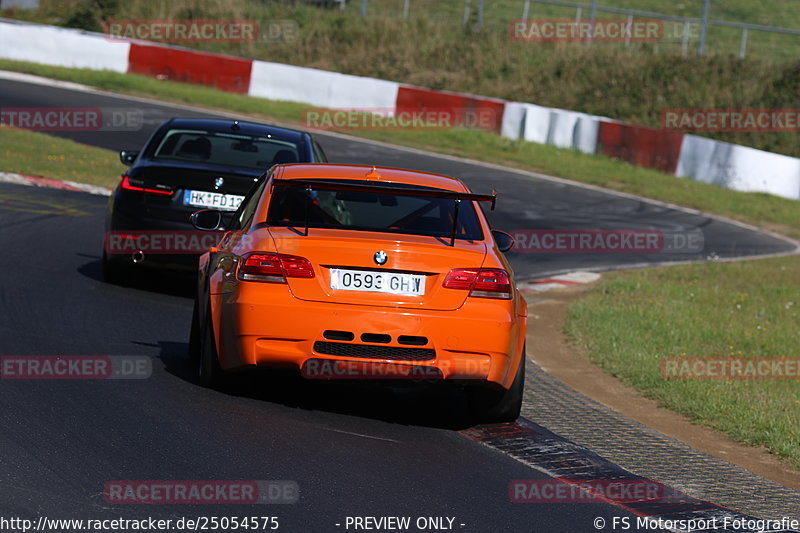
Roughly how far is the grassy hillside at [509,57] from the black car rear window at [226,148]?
70.5 feet

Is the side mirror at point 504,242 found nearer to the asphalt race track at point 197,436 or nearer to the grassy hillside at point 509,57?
the asphalt race track at point 197,436

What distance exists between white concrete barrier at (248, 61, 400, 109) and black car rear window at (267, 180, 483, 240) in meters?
23.9

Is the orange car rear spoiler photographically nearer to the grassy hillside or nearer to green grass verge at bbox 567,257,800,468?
green grass verge at bbox 567,257,800,468

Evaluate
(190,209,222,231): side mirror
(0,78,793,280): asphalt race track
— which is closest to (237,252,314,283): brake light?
(190,209,222,231): side mirror

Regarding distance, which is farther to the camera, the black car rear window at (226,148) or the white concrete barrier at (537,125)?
the white concrete barrier at (537,125)

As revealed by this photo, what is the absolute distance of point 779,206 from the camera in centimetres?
2473

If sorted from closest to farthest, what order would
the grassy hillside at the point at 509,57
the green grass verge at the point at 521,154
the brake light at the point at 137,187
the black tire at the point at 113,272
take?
1. the brake light at the point at 137,187
2. the black tire at the point at 113,272
3. the green grass verge at the point at 521,154
4. the grassy hillside at the point at 509,57

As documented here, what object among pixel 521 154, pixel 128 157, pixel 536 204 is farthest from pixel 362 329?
pixel 521 154

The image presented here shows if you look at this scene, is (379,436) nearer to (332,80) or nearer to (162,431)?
(162,431)

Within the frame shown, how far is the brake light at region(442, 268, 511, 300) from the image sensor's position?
6891 millimetres

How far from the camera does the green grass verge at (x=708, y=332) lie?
8.58 m

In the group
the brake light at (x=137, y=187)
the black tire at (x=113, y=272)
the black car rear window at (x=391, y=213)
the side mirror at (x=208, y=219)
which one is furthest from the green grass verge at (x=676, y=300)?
the black tire at (x=113, y=272)

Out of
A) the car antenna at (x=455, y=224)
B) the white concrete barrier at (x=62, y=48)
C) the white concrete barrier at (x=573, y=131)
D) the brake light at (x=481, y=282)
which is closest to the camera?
the brake light at (x=481, y=282)

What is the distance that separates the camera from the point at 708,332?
39.1 ft
